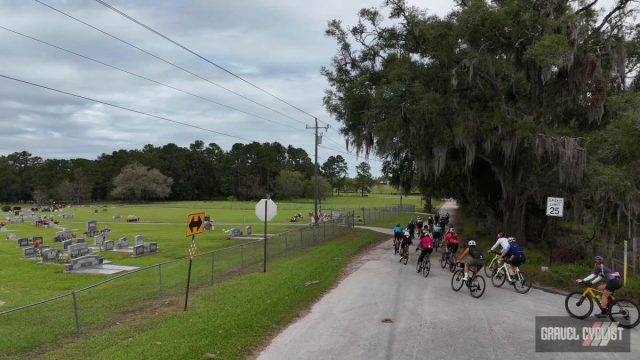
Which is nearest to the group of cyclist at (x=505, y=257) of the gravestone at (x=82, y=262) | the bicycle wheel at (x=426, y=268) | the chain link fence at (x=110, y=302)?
the bicycle wheel at (x=426, y=268)

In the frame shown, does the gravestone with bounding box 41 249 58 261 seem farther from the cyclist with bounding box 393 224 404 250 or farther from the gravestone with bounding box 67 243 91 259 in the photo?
the cyclist with bounding box 393 224 404 250

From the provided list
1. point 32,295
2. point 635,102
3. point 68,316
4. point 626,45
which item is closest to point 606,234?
point 635,102

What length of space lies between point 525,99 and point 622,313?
12329 millimetres

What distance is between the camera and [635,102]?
15.5 metres

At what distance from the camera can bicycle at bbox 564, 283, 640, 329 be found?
11117 mm

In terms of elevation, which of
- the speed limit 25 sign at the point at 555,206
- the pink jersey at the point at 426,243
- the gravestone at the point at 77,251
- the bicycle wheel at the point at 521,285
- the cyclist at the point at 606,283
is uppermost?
the speed limit 25 sign at the point at 555,206

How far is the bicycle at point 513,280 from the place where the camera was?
49.0 feet

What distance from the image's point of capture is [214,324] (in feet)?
34.8

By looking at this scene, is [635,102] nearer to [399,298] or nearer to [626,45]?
[626,45]

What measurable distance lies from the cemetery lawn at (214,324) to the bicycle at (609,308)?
6.64 metres

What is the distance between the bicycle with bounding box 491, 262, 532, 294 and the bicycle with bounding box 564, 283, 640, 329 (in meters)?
2.36

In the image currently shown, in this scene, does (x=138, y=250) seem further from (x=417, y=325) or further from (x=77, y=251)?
(x=417, y=325)

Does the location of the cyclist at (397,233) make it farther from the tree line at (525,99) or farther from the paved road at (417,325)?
the paved road at (417,325)

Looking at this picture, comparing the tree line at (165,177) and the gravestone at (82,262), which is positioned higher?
the tree line at (165,177)
